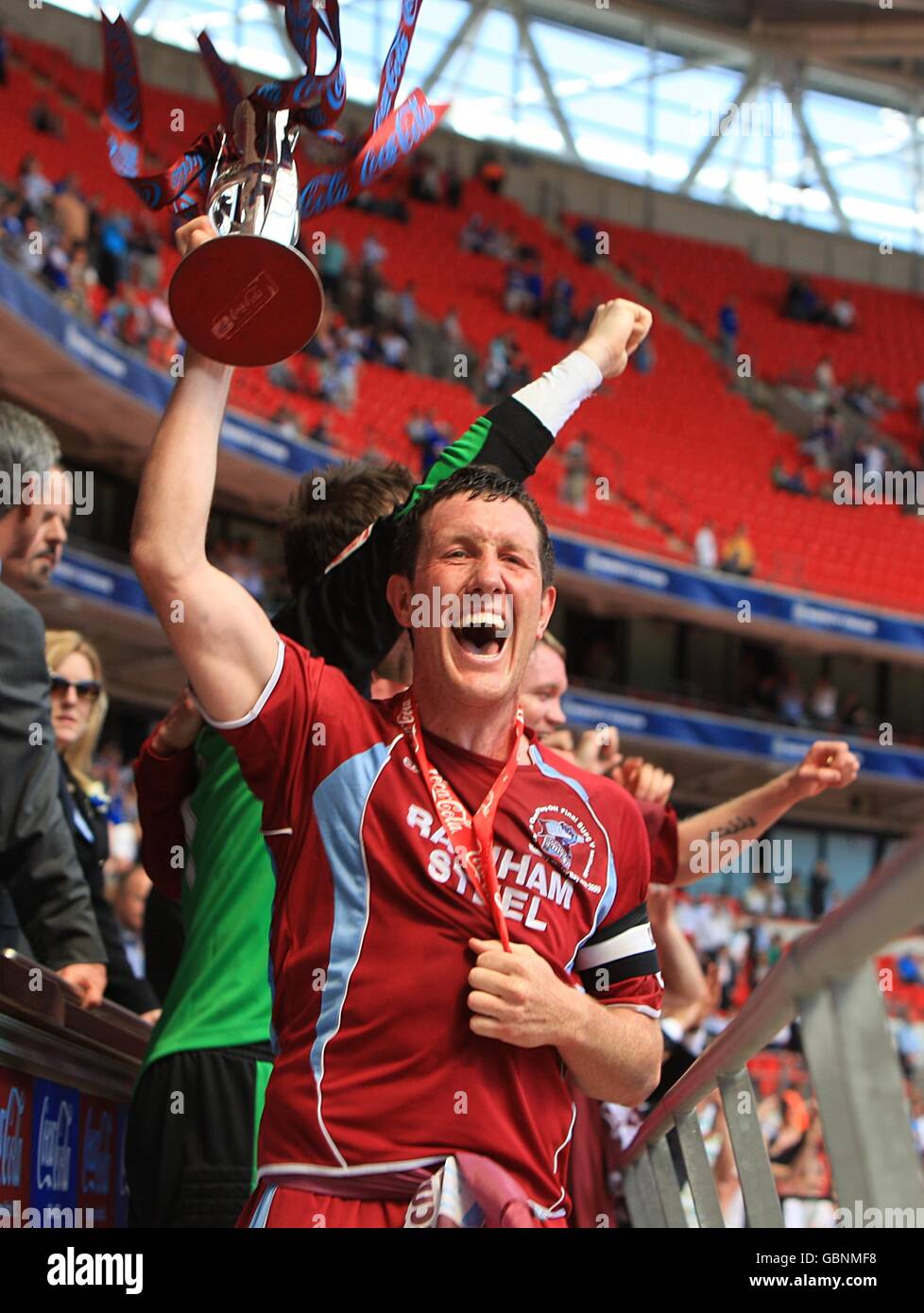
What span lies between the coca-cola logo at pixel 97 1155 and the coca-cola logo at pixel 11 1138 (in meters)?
0.44

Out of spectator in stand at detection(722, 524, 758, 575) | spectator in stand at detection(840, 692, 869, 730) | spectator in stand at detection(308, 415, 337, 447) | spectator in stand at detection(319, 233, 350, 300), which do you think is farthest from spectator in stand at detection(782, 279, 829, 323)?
spectator in stand at detection(308, 415, 337, 447)

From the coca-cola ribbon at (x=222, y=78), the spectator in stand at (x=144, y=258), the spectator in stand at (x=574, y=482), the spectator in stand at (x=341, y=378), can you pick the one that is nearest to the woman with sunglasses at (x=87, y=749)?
the coca-cola ribbon at (x=222, y=78)

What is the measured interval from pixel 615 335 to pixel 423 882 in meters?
1.01

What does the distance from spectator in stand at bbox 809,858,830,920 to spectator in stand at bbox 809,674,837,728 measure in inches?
94.6

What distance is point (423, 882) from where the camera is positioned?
5.57 ft

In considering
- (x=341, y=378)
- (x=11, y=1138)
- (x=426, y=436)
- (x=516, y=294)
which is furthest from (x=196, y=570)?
(x=516, y=294)

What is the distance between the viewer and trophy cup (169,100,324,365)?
1.67 meters

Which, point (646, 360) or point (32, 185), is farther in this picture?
point (646, 360)

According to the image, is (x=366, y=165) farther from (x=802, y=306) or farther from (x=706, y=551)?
(x=802, y=306)

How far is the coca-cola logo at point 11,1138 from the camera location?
2238 millimetres

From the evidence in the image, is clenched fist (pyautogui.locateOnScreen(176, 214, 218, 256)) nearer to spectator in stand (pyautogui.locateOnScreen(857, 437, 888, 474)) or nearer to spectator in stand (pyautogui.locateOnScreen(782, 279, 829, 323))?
spectator in stand (pyautogui.locateOnScreen(857, 437, 888, 474))

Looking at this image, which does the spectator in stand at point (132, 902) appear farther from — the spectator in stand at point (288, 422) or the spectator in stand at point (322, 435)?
the spectator in stand at point (322, 435)

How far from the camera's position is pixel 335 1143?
5.21ft

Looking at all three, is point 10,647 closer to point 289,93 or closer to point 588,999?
point 289,93
